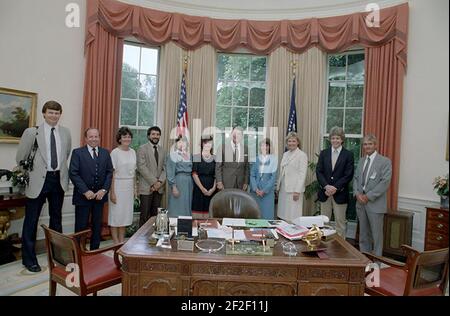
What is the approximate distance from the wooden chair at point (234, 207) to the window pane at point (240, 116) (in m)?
2.11

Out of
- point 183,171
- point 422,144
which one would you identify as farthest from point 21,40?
point 422,144

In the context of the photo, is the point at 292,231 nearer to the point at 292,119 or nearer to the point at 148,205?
the point at 148,205

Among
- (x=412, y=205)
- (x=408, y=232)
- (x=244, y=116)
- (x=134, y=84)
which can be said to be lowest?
(x=408, y=232)

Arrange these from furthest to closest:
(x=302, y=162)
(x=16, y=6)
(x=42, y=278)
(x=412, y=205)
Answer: (x=302, y=162) → (x=16, y=6) → (x=42, y=278) → (x=412, y=205)

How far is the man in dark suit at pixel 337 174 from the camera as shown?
3.52 meters

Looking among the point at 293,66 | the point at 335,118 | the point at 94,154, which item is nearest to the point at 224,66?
the point at 293,66

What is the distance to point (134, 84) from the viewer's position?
431 centimetres

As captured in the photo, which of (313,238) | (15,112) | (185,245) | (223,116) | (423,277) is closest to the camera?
(423,277)

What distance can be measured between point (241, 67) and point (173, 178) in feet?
6.34

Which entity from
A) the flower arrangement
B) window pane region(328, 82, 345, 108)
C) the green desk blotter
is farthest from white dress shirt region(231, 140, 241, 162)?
the flower arrangement

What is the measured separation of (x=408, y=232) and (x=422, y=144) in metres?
1.72

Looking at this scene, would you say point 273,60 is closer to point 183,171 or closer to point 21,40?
point 183,171

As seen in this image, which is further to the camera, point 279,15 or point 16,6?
point 279,15

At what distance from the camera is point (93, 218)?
10.1 ft
